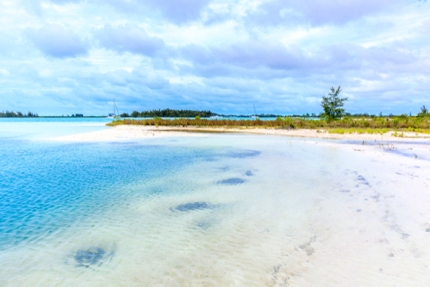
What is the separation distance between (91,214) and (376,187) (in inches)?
382

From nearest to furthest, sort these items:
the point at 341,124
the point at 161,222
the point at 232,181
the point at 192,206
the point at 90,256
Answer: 1. the point at 90,256
2. the point at 161,222
3. the point at 192,206
4. the point at 232,181
5. the point at 341,124

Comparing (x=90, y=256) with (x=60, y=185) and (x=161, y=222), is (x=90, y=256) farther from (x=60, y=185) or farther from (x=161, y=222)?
(x=60, y=185)

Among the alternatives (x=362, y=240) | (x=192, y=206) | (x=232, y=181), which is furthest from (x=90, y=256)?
(x=232, y=181)

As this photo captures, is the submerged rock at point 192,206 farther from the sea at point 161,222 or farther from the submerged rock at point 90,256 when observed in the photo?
the submerged rock at point 90,256

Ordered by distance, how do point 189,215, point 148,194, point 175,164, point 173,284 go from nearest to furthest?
1. point 173,284
2. point 189,215
3. point 148,194
4. point 175,164

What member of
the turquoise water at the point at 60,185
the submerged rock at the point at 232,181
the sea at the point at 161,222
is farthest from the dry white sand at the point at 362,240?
the turquoise water at the point at 60,185

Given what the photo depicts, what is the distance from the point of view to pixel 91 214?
7.31 m

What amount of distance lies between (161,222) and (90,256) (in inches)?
76.6

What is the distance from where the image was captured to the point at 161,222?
22.0 ft

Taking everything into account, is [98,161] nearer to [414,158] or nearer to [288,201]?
[288,201]

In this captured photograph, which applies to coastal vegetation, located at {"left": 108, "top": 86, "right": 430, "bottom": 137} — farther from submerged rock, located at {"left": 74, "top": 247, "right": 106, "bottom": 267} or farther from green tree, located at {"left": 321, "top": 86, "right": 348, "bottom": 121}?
submerged rock, located at {"left": 74, "top": 247, "right": 106, "bottom": 267}

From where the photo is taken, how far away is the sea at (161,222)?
4.55m

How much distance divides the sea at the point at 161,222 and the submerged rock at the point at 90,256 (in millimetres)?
20

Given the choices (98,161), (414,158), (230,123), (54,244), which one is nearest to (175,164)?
(98,161)
